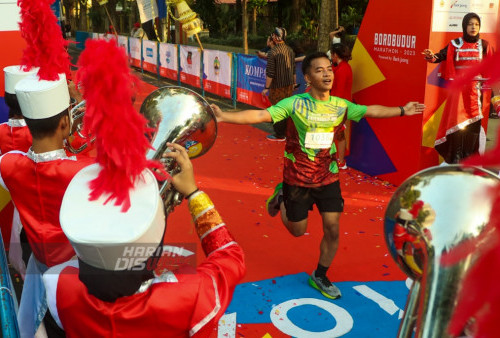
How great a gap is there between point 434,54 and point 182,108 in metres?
4.32

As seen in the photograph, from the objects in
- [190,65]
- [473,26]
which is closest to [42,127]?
[473,26]

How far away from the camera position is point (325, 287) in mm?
3979

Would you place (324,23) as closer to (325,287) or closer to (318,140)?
(318,140)

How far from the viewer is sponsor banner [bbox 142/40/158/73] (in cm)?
1783

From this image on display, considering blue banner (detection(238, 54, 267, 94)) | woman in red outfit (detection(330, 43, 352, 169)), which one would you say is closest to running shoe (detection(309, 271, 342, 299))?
woman in red outfit (detection(330, 43, 352, 169))

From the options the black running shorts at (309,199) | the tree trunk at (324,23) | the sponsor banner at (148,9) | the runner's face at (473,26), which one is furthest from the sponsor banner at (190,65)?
the black running shorts at (309,199)

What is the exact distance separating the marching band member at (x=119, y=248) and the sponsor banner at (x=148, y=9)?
13296 mm

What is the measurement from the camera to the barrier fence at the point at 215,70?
10891 millimetres

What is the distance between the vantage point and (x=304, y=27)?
23.1 m

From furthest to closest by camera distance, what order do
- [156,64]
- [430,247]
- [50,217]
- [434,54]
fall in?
[156,64] → [434,54] → [50,217] → [430,247]

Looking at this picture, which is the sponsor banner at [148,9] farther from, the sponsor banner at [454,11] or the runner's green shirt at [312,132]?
the runner's green shirt at [312,132]

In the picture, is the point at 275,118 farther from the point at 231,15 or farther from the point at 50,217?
the point at 231,15

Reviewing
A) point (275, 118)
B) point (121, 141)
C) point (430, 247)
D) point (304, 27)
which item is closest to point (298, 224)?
point (275, 118)

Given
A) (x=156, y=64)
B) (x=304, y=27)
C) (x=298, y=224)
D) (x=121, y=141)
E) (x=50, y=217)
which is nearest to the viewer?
(x=121, y=141)
